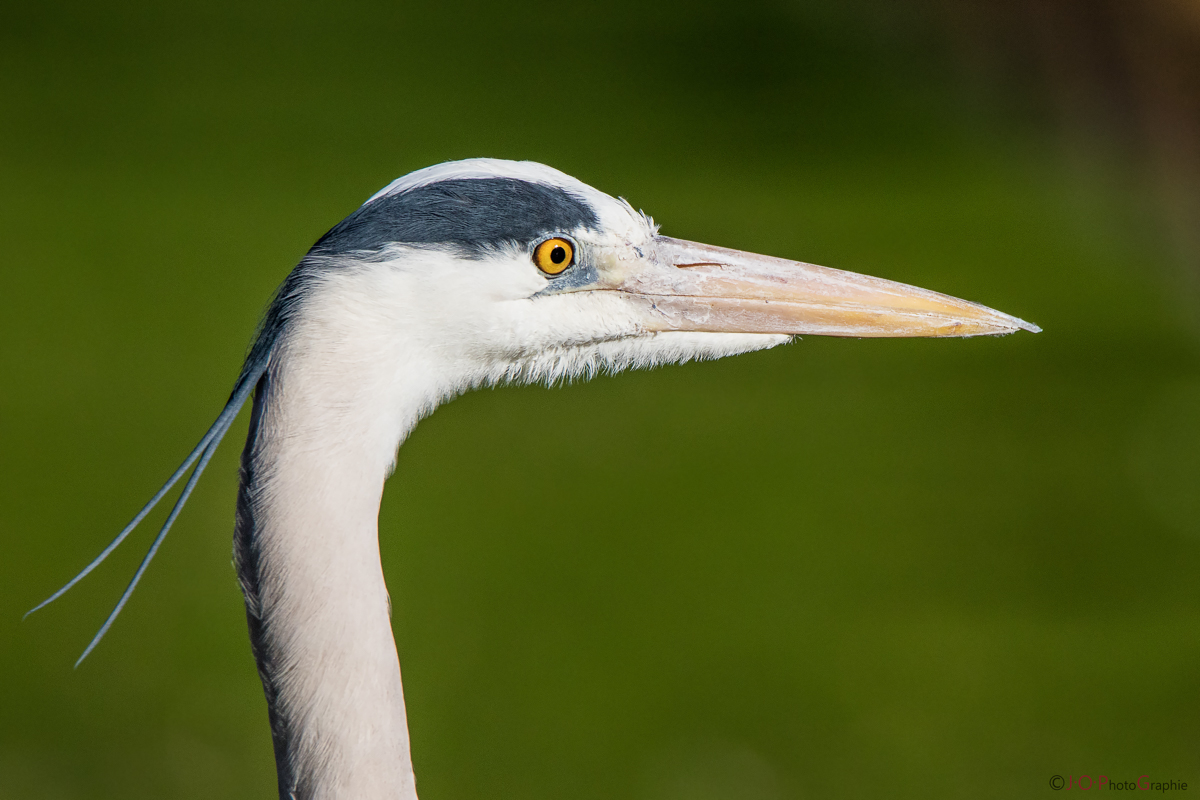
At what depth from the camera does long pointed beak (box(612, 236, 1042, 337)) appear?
76cm

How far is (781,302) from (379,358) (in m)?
0.34

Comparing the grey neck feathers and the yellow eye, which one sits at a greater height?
the yellow eye

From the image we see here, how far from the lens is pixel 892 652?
2006 mm

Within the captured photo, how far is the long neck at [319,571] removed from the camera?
0.62 m

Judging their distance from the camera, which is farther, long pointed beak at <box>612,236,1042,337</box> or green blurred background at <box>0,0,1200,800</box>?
green blurred background at <box>0,0,1200,800</box>

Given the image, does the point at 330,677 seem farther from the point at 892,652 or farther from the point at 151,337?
the point at 151,337

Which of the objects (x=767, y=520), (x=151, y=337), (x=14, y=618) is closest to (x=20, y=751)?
(x=14, y=618)

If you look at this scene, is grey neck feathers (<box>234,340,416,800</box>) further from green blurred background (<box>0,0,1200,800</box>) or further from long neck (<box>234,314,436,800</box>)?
green blurred background (<box>0,0,1200,800</box>)

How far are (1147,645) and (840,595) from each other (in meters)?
0.67

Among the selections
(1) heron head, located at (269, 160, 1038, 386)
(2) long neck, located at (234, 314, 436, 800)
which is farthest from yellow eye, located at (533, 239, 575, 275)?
(2) long neck, located at (234, 314, 436, 800)

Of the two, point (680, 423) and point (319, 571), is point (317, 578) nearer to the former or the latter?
point (319, 571)

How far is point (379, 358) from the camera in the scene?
652 millimetres

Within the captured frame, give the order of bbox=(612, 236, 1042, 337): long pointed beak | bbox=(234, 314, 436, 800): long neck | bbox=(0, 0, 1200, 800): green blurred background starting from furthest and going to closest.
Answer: bbox=(0, 0, 1200, 800): green blurred background → bbox=(612, 236, 1042, 337): long pointed beak → bbox=(234, 314, 436, 800): long neck

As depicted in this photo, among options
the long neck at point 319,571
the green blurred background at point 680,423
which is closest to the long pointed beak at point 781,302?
the long neck at point 319,571
